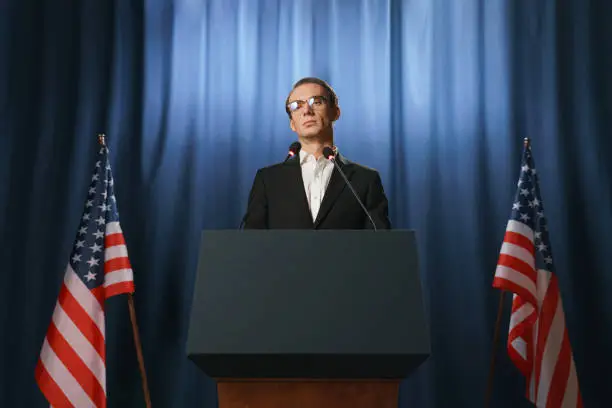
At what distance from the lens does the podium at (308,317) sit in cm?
141

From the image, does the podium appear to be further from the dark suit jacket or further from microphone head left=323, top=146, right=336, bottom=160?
the dark suit jacket

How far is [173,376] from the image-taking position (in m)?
3.41

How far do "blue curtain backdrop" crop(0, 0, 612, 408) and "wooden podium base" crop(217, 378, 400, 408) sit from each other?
1937mm

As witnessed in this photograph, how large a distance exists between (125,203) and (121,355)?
0.77 meters

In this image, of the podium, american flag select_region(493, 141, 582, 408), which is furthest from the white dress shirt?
american flag select_region(493, 141, 582, 408)

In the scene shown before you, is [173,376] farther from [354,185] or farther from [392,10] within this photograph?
[392,10]

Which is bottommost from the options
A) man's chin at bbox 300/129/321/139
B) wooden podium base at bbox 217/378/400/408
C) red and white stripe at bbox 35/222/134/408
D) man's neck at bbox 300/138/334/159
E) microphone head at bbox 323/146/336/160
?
red and white stripe at bbox 35/222/134/408

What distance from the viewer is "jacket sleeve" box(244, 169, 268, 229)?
2.36 metres

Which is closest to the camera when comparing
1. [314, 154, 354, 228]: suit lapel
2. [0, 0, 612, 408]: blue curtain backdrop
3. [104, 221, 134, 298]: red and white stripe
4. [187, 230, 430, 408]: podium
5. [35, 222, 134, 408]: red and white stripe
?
[187, 230, 430, 408]: podium

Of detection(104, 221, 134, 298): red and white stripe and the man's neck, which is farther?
detection(104, 221, 134, 298): red and white stripe

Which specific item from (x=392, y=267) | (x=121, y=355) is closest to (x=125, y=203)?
(x=121, y=355)

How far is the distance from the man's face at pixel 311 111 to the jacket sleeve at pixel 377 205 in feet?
0.89

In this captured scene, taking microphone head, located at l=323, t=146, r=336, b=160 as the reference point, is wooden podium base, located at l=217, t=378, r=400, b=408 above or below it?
below

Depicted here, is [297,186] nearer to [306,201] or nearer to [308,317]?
[306,201]
